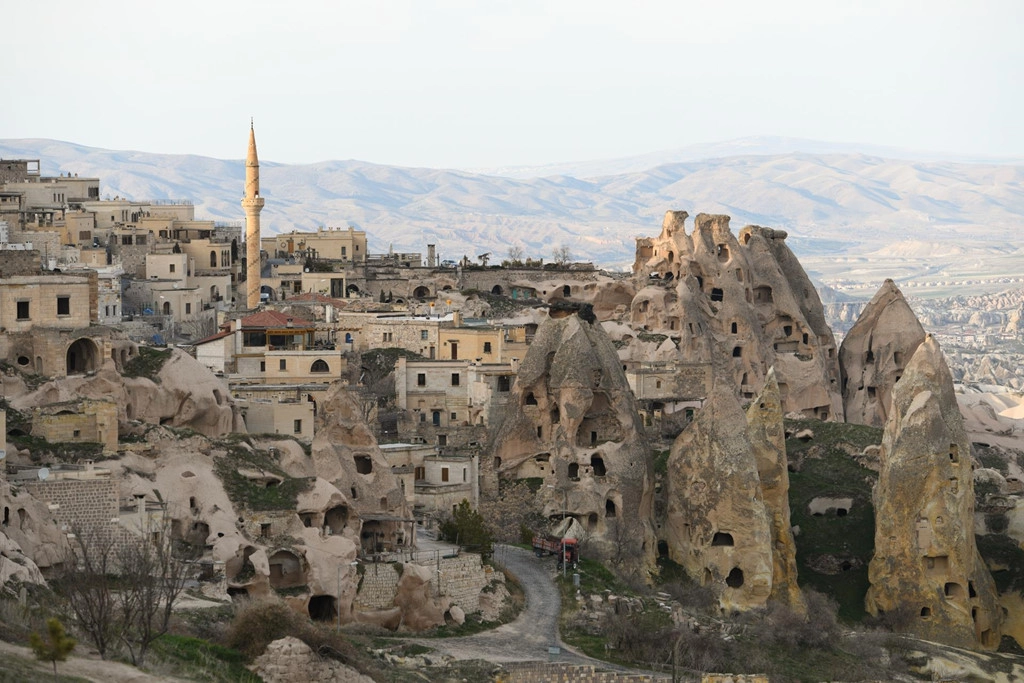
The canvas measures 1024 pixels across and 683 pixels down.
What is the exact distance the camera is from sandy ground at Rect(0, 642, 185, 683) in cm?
3778

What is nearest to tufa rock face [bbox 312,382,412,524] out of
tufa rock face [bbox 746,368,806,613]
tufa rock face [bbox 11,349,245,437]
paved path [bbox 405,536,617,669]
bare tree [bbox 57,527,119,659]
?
paved path [bbox 405,536,617,669]

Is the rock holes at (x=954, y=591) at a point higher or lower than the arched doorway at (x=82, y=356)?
lower

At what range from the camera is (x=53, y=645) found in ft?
122

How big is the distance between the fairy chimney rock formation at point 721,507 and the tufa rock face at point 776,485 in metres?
0.47

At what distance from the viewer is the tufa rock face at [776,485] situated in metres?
70.9

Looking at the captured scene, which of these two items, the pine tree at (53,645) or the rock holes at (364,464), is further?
the rock holes at (364,464)

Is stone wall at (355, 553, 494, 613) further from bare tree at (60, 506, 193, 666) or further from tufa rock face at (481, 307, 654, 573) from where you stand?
tufa rock face at (481, 307, 654, 573)

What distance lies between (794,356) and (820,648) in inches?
1700

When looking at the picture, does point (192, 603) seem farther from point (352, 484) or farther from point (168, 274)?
point (168, 274)

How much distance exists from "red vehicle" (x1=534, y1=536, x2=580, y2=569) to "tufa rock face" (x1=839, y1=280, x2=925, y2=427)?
38.9 m

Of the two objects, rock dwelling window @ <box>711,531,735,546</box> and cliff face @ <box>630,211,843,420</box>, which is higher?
cliff face @ <box>630,211,843,420</box>

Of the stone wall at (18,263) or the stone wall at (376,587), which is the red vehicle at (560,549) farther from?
the stone wall at (18,263)

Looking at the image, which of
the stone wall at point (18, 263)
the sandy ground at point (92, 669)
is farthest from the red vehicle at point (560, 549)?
the sandy ground at point (92, 669)

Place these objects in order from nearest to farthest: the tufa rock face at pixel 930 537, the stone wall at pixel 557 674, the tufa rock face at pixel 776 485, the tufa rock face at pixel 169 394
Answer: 1. the stone wall at pixel 557 674
2. the tufa rock face at pixel 169 394
3. the tufa rock face at pixel 776 485
4. the tufa rock face at pixel 930 537
